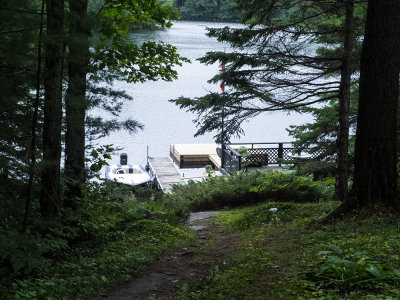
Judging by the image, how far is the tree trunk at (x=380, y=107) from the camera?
22.2 ft

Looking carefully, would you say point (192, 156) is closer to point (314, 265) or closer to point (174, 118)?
point (174, 118)

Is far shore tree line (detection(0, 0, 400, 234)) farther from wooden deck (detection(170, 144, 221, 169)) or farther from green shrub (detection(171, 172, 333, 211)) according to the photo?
wooden deck (detection(170, 144, 221, 169))

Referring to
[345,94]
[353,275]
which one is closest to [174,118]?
[345,94]

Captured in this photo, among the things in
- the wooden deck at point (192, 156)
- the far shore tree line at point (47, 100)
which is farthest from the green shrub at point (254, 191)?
the wooden deck at point (192, 156)

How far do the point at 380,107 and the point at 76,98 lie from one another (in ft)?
13.4

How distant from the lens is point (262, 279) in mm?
5180

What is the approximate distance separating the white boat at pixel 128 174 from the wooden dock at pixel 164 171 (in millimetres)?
697

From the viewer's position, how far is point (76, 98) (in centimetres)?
649

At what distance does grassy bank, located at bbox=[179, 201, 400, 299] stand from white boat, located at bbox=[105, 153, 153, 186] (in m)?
19.3

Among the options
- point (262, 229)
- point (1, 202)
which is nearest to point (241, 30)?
point (262, 229)

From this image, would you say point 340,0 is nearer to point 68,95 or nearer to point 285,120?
point 68,95

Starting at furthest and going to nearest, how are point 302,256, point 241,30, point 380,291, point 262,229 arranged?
point 241,30
point 262,229
point 302,256
point 380,291

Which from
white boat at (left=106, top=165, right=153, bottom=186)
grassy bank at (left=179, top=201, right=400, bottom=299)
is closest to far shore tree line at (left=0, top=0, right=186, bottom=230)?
grassy bank at (left=179, top=201, right=400, bottom=299)

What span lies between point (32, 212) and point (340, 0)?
706 cm
